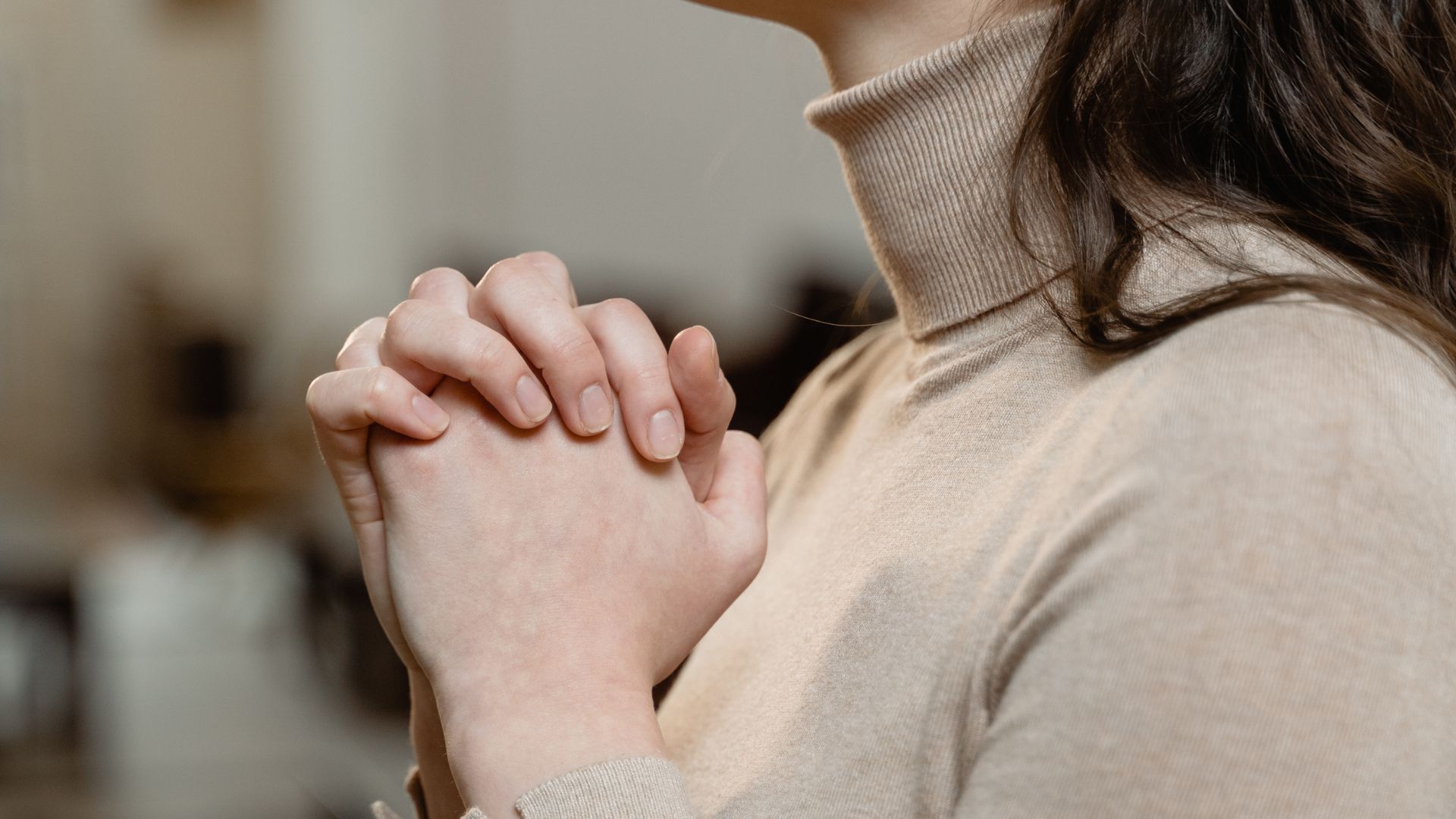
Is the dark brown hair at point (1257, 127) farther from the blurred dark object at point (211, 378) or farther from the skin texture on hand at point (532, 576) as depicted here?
the blurred dark object at point (211, 378)

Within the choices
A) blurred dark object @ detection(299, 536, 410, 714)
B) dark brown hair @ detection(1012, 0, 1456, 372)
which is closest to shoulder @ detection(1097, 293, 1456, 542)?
dark brown hair @ detection(1012, 0, 1456, 372)

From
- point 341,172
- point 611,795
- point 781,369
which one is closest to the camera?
point 611,795

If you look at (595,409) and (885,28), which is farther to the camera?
(885,28)

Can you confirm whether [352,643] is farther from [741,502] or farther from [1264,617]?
[1264,617]

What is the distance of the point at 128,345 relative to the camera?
6.07 metres

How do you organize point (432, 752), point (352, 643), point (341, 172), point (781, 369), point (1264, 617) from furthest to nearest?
point (341, 172) < point (352, 643) < point (781, 369) < point (432, 752) < point (1264, 617)

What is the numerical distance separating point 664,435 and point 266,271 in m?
5.95

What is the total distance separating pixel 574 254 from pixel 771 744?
4.81 metres

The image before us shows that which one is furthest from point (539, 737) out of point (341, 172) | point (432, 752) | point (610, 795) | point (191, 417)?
point (341, 172)

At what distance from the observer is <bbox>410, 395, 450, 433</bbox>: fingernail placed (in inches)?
23.3

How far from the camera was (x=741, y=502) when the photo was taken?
0.67 meters

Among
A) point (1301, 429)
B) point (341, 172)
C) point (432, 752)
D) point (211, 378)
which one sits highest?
point (1301, 429)

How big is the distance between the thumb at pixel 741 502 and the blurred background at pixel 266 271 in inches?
87.0

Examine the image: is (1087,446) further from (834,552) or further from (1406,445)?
(834,552)
